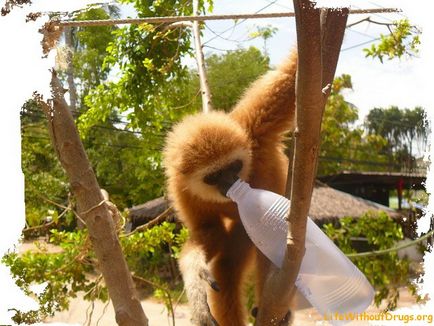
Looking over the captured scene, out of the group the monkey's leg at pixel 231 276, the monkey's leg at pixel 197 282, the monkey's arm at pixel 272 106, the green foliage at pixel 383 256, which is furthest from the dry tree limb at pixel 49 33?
the green foliage at pixel 383 256

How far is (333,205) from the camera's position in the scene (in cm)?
1411

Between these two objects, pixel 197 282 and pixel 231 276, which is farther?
pixel 231 276

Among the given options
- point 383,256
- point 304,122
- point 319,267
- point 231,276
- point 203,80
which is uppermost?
point 203,80

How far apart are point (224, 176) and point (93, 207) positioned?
0.92 m

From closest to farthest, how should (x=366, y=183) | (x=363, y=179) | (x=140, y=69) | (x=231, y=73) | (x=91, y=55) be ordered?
(x=91, y=55) < (x=140, y=69) < (x=231, y=73) < (x=363, y=179) < (x=366, y=183)

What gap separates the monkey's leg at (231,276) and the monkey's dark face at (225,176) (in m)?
0.47

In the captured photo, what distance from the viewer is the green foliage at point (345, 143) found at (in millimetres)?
12227

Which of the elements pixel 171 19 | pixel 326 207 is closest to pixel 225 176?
pixel 171 19

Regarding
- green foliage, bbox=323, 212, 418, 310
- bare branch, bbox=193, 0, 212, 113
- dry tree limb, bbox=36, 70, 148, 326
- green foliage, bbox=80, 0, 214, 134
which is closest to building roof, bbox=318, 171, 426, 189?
green foliage, bbox=323, 212, 418, 310

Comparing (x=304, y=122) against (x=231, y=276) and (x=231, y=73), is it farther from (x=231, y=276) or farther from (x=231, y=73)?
(x=231, y=73)

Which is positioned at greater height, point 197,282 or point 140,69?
point 140,69

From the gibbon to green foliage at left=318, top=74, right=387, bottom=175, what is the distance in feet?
27.3

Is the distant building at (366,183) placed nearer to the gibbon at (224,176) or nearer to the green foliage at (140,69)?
the green foliage at (140,69)

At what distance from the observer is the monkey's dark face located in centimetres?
270
